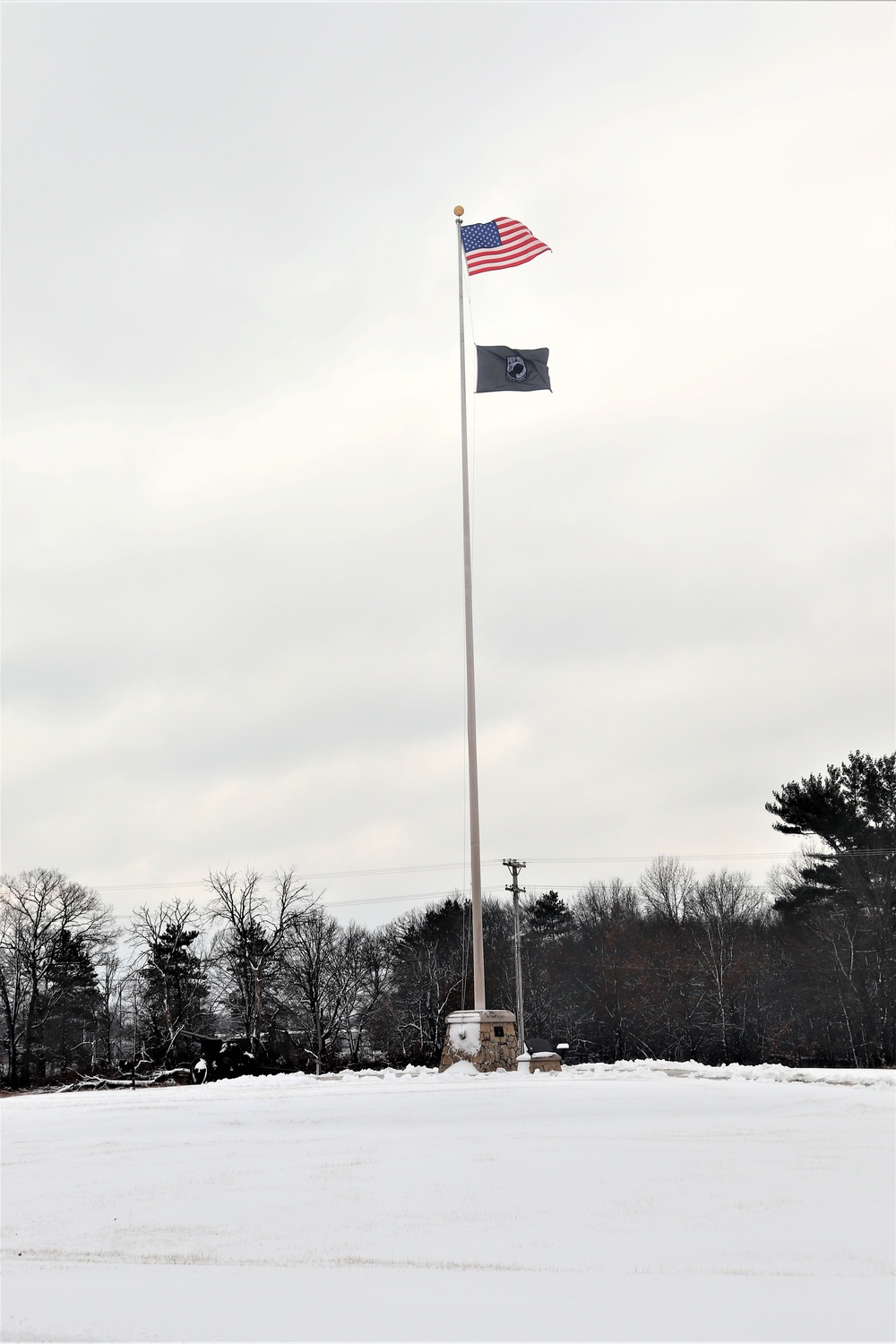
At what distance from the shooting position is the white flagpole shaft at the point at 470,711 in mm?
20812

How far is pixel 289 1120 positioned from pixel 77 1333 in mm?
7649

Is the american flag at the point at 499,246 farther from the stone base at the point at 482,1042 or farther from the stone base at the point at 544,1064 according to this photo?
the stone base at the point at 544,1064

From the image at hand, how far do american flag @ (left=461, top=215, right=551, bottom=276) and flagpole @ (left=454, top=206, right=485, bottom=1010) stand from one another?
0.51 m

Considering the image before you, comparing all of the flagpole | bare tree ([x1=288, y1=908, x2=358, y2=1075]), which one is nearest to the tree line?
bare tree ([x1=288, y1=908, x2=358, y2=1075])

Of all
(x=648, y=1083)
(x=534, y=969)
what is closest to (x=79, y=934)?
(x=534, y=969)

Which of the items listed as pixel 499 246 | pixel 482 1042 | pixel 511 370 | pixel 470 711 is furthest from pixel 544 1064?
pixel 499 246

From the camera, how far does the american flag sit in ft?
75.4

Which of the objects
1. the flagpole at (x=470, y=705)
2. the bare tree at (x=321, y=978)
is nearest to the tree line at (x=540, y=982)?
the bare tree at (x=321, y=978)

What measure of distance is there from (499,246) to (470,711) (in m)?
9.66

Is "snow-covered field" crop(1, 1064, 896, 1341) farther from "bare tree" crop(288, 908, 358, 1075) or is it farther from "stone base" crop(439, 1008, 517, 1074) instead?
"bare tree" crop(288, 908, 358, 1075)

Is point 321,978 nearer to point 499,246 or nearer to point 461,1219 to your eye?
point 499,246

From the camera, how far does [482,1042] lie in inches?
767

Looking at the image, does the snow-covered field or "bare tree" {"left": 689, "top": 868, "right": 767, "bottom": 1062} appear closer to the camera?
the snow-covered field

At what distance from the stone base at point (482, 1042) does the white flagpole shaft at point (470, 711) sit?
617mm
